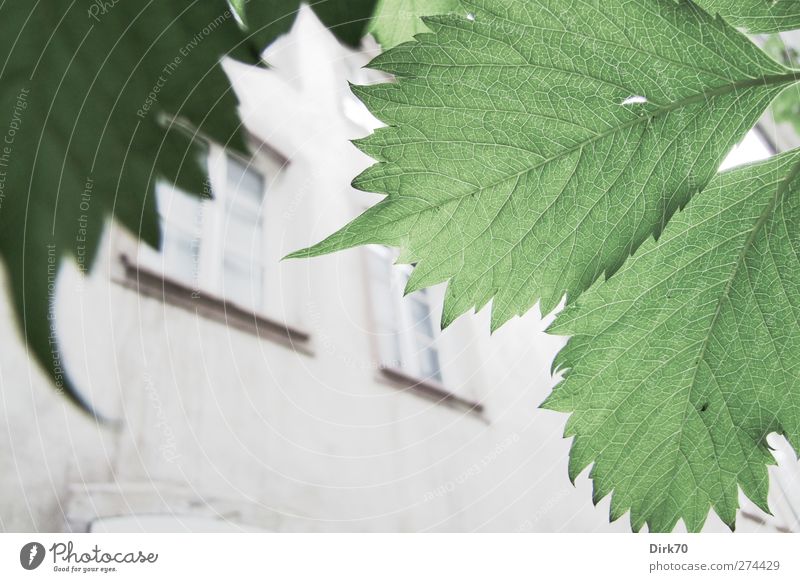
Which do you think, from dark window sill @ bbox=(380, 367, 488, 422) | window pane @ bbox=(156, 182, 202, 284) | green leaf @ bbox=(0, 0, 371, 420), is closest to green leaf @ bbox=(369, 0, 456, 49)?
green leaf @ bbox=(0, 0, 371, 420)

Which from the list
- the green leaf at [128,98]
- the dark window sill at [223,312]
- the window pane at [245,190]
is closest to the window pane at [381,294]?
the dark window sill at [223,312]

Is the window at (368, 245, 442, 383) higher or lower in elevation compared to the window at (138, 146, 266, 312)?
lower

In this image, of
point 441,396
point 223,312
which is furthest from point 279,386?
point 441,396

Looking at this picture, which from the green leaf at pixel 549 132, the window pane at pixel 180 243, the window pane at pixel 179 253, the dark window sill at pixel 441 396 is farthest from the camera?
A: the dark window sill at pixel 441 396

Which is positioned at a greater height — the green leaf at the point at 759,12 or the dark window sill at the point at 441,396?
the green leaf at the point at 759,12

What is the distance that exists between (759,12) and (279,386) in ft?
3.00

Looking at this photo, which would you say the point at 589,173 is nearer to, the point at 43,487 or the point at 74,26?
the point at 74,26

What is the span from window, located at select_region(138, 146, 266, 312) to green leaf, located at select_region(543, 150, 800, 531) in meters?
0.43

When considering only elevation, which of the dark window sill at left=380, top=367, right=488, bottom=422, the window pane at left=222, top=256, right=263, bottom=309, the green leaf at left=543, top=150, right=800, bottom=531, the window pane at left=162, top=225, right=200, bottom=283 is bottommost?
the dark window sill at left=380, top=367, right=488, bottom=422

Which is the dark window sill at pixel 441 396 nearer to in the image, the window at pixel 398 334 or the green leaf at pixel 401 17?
the window at pixel 398 334

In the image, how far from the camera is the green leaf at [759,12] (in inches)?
4.1

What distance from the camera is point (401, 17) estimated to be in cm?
13

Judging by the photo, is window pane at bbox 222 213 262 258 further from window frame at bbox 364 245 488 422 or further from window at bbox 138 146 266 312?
window frame at bbox 364 245 488 422

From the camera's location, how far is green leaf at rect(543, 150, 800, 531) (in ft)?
0.35
